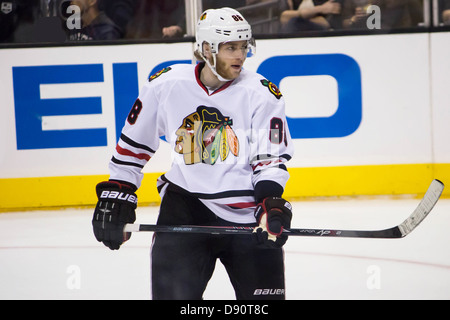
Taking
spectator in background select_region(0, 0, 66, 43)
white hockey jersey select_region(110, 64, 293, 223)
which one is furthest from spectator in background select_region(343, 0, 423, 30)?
white hockey jersey select_region(110, 64, 293, 223)

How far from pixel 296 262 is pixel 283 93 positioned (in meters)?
1.88

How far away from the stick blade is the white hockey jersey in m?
0.41

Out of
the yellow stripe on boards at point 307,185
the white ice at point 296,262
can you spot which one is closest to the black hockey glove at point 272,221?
the white ice at point 296,262

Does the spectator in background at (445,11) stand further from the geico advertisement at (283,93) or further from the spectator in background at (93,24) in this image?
the spectator in background at (93,24)

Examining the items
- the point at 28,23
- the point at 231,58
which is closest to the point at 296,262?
the point at 231,58

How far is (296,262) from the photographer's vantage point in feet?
12.0

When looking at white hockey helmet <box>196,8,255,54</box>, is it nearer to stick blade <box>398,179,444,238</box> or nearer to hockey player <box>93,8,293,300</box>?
hockey player <box>93,8,293,300</box>

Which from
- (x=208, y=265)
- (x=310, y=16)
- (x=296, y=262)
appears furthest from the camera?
(x=310, y=16)

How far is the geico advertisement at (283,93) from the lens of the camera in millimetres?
5176

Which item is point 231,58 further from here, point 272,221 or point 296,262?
point 296,262

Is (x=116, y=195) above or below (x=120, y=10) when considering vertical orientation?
below

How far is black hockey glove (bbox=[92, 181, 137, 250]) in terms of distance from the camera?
2.06 m

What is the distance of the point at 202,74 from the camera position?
214 centimetres

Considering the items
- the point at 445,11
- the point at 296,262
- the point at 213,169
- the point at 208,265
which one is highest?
the point at 445,11
